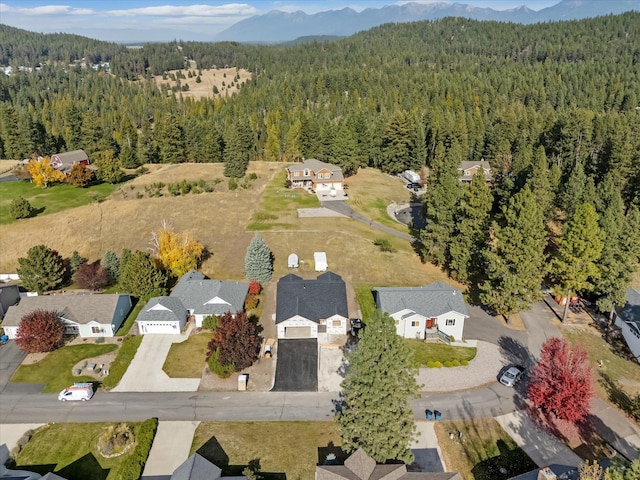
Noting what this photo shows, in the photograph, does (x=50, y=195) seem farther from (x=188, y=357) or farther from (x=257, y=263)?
(x=188, y=357)

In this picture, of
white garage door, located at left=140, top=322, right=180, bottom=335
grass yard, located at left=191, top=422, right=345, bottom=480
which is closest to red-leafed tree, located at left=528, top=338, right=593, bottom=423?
grass yard, located at left=191, top=422, right=345, bottom=480

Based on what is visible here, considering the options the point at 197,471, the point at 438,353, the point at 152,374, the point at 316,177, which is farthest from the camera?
the point at 316,177

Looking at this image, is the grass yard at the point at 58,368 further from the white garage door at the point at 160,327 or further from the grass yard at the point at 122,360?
the white garage door at the point at 160,327

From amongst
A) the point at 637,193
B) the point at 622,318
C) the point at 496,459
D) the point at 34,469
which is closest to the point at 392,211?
the point at 637,193

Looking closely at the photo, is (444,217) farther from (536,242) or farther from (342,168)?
(342,168)

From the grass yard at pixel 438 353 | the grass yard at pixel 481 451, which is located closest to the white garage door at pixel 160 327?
the grass yard at pixel 438 353

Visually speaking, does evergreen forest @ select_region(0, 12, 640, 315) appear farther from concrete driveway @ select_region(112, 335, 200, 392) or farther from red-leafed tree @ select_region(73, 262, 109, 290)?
red-leafed tree @ select_region(73, 262, 109, 290)

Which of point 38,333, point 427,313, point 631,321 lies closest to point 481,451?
point 427,313
